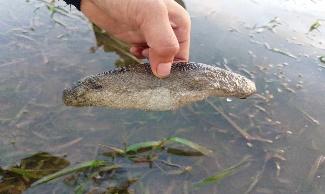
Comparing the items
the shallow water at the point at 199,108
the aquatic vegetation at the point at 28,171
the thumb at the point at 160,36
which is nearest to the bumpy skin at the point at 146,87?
the shallow water at the point at 199,108

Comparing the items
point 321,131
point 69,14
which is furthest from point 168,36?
point 69,14

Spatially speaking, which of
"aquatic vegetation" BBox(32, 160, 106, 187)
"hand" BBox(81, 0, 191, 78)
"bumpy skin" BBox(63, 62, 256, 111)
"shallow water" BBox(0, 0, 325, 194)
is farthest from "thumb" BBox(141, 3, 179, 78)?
"aquatic vegetation" BBox(32, 160, 106, 187)

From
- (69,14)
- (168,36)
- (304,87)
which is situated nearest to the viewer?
(168,36)

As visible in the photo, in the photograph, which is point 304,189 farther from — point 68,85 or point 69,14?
point 69,14

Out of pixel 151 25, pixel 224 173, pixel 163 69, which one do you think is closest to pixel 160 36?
pixel 151 25

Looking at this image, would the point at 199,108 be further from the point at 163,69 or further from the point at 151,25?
the point at 151,25

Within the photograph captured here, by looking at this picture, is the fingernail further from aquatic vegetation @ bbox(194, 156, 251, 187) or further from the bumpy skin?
aquatic vegetation @ bbox(194, 156, 251, 187)

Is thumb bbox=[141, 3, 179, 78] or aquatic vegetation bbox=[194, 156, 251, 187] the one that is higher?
thumb bbox=[141, 3, 179, 78]

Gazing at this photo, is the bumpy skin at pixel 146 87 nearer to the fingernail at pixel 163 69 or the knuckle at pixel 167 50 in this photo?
the fingernail at pixel 163 69
